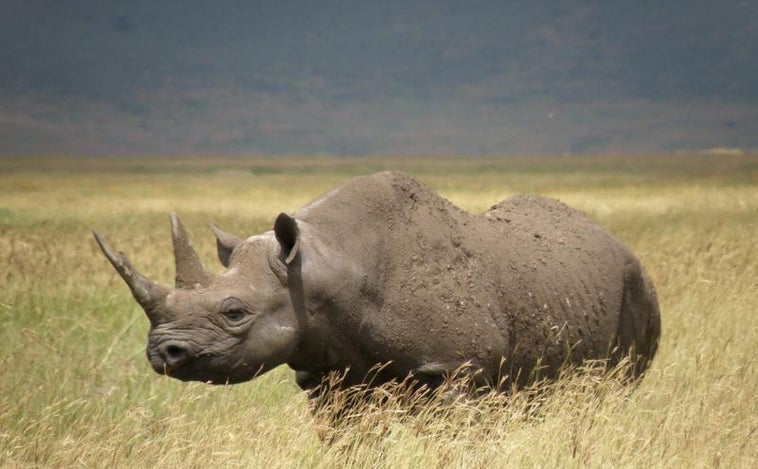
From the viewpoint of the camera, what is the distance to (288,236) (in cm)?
659

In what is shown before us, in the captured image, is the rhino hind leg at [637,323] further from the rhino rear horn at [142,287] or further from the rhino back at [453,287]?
the rhino rear horn at [142,287]

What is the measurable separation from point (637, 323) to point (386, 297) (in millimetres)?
2331

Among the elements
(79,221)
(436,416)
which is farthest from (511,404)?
(79,221)

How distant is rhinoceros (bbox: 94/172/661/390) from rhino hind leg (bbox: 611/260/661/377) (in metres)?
0.03

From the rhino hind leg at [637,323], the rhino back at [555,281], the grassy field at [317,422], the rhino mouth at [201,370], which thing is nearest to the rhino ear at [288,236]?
the rhino mouth at [201,370]

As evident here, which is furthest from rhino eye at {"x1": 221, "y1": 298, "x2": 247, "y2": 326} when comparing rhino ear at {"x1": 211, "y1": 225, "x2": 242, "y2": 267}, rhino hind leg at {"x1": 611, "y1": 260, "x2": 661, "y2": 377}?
rhino hind leg at {"x1": 611, "y1": 260, "x2": 661, "y2": 377}

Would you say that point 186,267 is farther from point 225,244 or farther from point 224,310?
point 225,244

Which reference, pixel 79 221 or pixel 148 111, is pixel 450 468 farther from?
pixel 148 111

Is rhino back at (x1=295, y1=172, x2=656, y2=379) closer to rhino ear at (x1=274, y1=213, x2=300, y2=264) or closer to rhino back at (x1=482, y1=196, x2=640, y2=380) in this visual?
rhino back at (x1=482, y1=196, x2=640, y2=380)

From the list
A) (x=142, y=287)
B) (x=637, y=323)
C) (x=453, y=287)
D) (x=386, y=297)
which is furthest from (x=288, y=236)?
(x=637, y=323)

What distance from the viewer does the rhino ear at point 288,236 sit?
21.4 feet

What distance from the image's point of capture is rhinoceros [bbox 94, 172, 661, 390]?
6.33 meters

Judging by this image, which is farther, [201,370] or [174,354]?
[201,370]

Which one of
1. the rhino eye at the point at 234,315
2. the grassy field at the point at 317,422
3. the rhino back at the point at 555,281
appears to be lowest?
the grassy field at the point at 317,422
